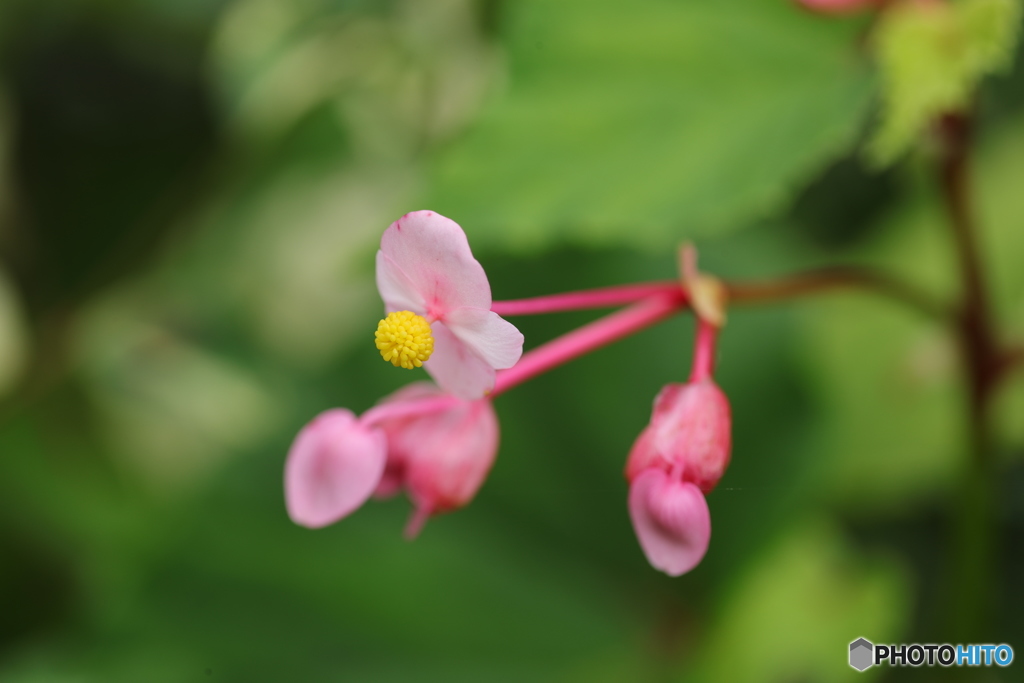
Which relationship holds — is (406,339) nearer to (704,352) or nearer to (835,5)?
(704,352)

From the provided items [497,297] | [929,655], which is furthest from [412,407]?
[929,655]

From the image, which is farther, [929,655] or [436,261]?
[929,655]

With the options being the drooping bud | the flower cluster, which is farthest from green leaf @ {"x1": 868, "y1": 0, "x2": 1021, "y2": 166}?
the flower cluster

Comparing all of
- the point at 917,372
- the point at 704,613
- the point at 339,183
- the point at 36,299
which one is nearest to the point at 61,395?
the point at 36,299

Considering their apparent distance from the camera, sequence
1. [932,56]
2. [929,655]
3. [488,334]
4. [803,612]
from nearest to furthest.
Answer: [488,334], [932,56], [929,655], [803,612]

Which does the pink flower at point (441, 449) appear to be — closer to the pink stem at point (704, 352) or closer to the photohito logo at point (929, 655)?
the pink stem at point (704, 352)

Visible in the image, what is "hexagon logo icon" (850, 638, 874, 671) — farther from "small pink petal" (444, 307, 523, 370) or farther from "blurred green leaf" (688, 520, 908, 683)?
"small pink petal" (444, 307, 523, 370)

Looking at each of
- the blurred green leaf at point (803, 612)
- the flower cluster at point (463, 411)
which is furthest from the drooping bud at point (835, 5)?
the blurred green leaf at point (803, 612)
